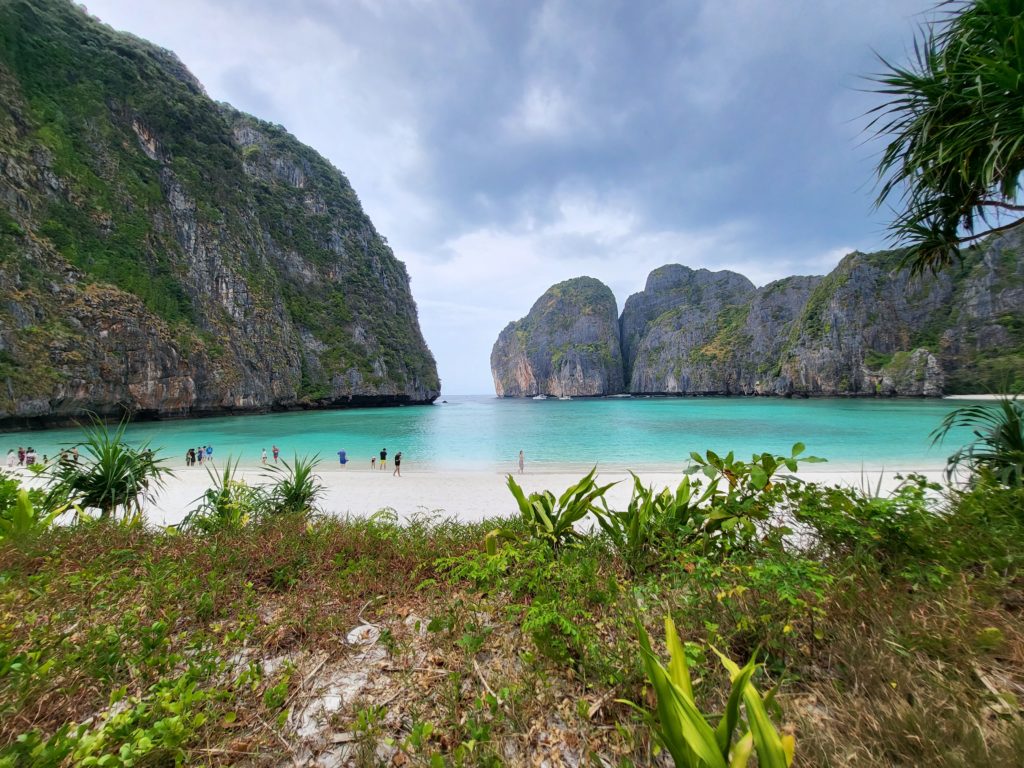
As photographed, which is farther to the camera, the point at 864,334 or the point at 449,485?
the point at 864,334

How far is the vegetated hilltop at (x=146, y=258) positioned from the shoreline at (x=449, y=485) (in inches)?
1266

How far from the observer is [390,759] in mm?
1660

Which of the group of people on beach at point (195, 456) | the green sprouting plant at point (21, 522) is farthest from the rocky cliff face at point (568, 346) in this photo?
the green sprouting plant at point (21, 522)

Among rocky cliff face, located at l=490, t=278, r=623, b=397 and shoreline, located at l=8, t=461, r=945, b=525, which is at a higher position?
rocky cliff face, located at l=490, t=278, r=623, b=397

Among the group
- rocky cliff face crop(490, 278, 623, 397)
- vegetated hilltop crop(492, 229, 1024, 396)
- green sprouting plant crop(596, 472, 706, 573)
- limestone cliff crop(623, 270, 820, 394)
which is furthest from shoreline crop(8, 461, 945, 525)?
rocky cliff face crop(490, 278, 623, 397)

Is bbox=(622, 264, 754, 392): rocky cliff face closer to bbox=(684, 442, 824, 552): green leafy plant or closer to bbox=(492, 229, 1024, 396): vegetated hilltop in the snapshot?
bbox=(492, 229, 1024, 396): vegetated hilltop

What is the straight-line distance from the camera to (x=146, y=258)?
45562mm

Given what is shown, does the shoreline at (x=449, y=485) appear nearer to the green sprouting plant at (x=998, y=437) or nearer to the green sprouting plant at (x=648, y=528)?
the green sprouting plant at (x=648, y=528)

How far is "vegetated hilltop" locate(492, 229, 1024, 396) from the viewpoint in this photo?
65.8 m

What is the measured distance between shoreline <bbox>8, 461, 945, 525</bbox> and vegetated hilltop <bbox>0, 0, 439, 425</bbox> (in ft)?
106

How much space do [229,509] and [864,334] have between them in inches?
4221

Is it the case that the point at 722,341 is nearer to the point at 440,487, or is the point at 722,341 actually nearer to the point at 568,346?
the point at 568,346

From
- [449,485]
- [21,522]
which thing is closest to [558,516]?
[21,522]

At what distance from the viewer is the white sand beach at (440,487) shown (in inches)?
417
